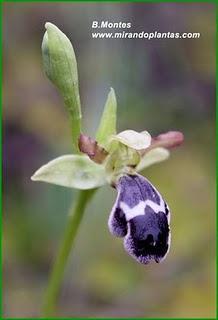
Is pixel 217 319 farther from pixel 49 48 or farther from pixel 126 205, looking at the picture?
pixel 49 48

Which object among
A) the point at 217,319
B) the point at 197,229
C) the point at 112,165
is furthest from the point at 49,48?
the point at 197,229

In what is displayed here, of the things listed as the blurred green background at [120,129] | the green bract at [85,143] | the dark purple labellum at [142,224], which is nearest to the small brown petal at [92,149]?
the green bract at [85,143]

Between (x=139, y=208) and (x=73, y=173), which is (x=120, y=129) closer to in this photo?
(x=73, y=173)

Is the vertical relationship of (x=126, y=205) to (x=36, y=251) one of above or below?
below

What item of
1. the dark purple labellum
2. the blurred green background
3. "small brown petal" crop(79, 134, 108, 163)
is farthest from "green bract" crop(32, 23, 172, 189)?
the blurred green background

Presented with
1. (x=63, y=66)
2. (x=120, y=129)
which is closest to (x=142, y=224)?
(x=63, y=66)

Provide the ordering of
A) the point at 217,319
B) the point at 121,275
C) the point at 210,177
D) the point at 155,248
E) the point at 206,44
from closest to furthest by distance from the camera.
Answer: the point at 155,248, the point at 217,319, the point at 121,275, the point at 210,177, the point at 206,44

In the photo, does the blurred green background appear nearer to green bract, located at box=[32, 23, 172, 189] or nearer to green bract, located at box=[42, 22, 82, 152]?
green bract, located at box=[32, 23, 172, 189]
